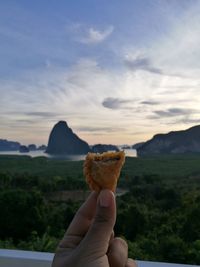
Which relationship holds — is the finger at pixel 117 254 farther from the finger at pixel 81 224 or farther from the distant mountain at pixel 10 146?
the distant mountain at pixel 10 146

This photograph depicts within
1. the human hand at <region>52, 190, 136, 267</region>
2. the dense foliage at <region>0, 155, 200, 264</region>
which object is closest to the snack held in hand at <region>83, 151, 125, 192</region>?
the human hand at <region>52, 190, 136, 267</region>

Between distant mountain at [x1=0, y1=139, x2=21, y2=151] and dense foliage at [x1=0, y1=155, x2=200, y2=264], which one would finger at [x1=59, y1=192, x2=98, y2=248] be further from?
distant mountain at [x1=0, y1=139, x2=21, y2=151]

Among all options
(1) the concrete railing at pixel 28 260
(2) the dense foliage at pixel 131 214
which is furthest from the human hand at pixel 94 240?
(2) the dense foliage at pixel 131 214

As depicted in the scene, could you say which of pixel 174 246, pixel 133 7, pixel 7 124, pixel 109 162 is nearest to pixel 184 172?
pixel 7 124

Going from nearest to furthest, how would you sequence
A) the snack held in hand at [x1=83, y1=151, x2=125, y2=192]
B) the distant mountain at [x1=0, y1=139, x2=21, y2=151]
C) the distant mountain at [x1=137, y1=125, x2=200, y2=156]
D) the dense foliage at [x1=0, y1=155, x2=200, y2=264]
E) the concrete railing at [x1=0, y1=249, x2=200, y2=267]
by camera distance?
the snack held in hand at [x1=83, y1=151, x2=125, y2=192] < the concrete railing at [x1=0, y1=249, x2=200, y2=267] < the dense foliage at [x1=0, y1=155, x2=200, y2=264] < the distant mountain at [x1=0, y1=139, x2=21, y2=151] < the distant mountain at [x1=137, y1=125, x2=200, y2=156]

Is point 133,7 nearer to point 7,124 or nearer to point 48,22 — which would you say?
point 48,22

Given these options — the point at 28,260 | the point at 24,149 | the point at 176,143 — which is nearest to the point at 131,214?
the point at 28,260

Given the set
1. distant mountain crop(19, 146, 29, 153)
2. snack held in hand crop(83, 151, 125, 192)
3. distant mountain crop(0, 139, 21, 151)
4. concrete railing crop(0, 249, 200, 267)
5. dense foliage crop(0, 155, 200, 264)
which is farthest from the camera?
distant mountain crop(19, 146, 29, 153)

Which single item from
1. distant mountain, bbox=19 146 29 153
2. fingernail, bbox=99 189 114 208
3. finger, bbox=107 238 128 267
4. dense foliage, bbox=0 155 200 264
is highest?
distant mountain, bbox=19 146 29 153

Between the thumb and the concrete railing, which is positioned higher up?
the thumb

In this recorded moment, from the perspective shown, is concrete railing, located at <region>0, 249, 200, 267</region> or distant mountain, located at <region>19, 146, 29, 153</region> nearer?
concrete railing, located at <region>0, 249, 200, 267</region>
